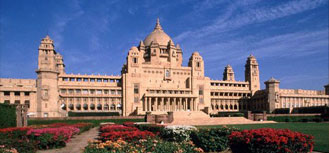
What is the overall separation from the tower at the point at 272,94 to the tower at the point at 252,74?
13010 mm

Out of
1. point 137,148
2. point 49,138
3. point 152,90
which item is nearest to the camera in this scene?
point 137,148

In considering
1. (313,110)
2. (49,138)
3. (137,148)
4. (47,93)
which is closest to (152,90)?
(47,93)

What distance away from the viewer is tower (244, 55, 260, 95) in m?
91.0

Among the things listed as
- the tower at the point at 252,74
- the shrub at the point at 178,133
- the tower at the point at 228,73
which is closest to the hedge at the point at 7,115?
the shrub at the point at 178,133

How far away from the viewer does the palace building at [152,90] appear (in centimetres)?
7169

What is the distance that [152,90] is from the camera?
75.2 m

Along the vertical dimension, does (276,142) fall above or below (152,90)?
below

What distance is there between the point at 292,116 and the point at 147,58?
1798 inches

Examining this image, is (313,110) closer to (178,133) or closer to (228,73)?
(228,73)

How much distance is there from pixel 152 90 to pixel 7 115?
47833mm

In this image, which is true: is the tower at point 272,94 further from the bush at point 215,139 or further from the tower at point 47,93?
the bush at point 215,139

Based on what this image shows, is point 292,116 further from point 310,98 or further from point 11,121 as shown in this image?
point 11,121

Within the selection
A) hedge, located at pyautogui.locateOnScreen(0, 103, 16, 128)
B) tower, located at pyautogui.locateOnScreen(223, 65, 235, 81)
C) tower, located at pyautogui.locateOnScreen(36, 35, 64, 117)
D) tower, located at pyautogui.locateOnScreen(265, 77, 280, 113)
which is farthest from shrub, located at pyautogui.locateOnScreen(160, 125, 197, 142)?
tower, located at pyautogui.locateOnScreen(223, 65, 235, 81)

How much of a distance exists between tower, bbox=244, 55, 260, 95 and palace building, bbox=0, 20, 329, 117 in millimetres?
2667
